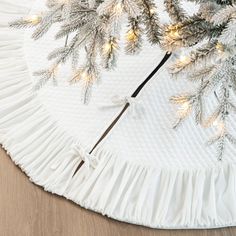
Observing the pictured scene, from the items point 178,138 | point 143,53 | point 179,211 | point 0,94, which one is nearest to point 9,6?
point 0,94

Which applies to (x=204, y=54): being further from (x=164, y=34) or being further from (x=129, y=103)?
(x=129, y=103)

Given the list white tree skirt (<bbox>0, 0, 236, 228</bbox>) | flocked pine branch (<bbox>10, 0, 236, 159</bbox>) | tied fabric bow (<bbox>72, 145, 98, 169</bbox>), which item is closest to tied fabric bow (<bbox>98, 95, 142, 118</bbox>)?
white tree skirt (<bbox>0, 0, 236, 228</bbox>)

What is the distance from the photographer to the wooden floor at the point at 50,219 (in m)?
1.09

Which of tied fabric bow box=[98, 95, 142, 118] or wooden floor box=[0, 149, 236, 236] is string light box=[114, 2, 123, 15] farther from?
wooden floor box=[0, 149, 236, 236]

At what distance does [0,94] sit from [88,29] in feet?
1.33

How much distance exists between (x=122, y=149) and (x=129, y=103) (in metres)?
0.13

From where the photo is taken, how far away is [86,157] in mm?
1147

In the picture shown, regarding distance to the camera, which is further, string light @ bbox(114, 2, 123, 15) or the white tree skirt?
the white tree skirt

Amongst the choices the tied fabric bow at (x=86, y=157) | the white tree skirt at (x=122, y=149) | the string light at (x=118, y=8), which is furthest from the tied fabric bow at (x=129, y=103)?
the string light at (x=118, y=8)

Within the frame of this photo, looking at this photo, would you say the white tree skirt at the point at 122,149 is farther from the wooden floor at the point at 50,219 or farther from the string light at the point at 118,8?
the string light at the point at 118,8

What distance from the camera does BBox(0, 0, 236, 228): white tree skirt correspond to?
110cm

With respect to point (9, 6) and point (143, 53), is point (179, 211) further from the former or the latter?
point (9, 6)

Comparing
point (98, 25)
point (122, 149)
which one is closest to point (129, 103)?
point (122, 149)

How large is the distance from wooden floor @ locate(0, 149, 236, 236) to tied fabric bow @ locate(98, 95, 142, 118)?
292 millimetres
